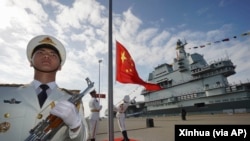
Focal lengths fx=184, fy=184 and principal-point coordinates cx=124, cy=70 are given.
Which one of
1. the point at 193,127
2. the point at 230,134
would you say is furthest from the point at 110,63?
the point at 230,134

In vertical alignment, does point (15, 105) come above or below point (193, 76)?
below

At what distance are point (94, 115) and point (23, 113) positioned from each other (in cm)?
737

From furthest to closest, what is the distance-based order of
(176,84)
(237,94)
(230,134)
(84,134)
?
(176,84) → (237,94) → (230,134) → (84,134)

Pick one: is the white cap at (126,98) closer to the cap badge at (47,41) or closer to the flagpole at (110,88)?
the flagpole at (110,88)

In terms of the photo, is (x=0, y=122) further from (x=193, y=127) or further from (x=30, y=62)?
(x=193, y=127)

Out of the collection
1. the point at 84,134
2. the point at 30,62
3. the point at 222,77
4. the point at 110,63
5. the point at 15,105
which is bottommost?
the point at 84,134

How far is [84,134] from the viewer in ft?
7.06

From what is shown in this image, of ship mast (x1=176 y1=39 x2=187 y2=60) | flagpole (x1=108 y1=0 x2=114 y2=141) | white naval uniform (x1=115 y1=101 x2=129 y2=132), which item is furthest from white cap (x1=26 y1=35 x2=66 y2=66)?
ship mast (x1=176 y1=39 x2=187 y2=60)

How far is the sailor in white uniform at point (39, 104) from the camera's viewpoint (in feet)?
6.35

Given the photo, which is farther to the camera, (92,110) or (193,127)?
(92,110)

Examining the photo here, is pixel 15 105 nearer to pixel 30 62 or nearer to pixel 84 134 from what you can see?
pixel 30 62

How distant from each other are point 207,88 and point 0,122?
4038 centimetres

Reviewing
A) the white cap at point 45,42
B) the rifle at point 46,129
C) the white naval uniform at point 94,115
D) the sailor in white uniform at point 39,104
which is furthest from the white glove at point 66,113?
the white naval uniform at point 94,115

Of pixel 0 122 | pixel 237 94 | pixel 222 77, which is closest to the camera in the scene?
pixel 0 122
